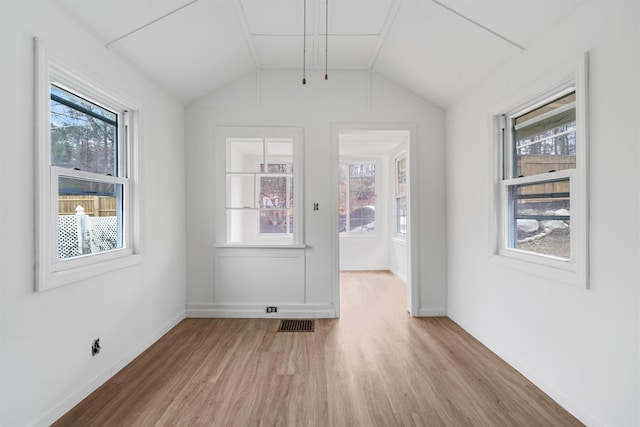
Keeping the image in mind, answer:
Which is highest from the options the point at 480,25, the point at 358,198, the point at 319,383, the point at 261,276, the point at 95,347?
the point at 480,25

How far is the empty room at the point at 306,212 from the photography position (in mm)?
1742

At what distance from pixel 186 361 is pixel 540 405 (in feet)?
8.49

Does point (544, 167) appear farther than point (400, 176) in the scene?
No

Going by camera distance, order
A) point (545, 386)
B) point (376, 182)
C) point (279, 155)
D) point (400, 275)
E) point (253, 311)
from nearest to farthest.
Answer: point (545, 386)
point (253, 311)
point (279, 155)
point (400, 275)
point (376, 182)

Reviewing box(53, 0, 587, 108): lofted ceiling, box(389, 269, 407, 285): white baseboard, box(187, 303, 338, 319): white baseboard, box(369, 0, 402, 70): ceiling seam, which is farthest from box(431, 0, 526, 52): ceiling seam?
box(389, 269, 407, 285): white baseboard

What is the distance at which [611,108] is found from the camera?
172cm

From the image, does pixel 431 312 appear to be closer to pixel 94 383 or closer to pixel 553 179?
pixel 553 179

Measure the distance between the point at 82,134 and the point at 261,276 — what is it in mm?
2195

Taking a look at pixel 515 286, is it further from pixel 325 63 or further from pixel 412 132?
pixel 325 63

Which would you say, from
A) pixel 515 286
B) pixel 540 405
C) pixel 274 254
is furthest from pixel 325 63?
pixel 540 405

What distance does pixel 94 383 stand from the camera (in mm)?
2225

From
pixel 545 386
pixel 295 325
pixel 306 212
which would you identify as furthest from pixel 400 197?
pixel 545 386

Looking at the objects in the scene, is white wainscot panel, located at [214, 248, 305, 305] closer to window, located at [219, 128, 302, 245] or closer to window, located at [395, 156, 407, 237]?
window, located at [219, 128, 302, 245]

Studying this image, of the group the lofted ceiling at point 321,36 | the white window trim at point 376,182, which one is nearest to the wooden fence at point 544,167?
the lofted ceiling at point 321,36
